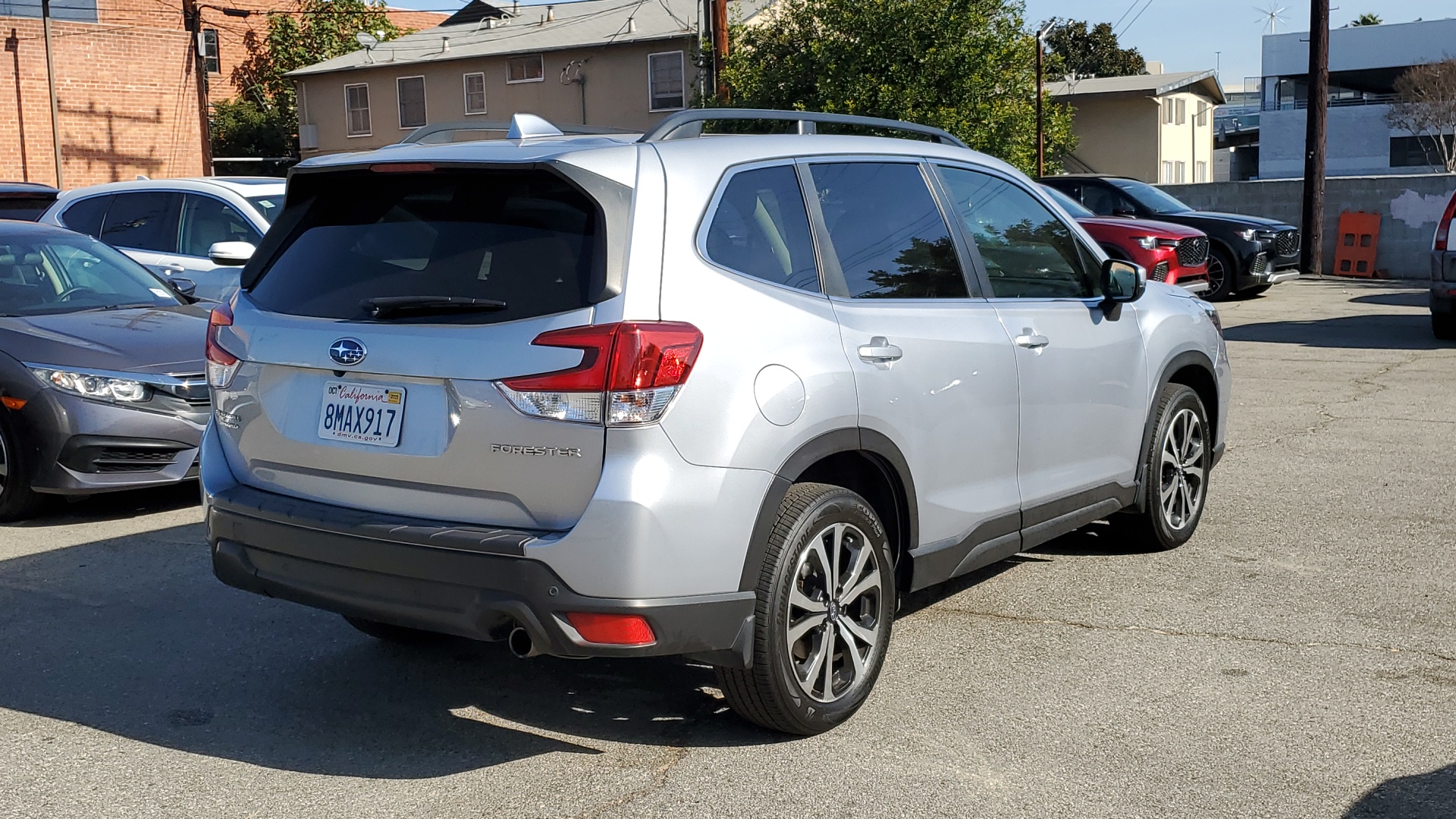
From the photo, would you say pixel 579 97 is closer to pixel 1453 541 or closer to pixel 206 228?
pixel 206 228

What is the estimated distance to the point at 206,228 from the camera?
38.1 ft

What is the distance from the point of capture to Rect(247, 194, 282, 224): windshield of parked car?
11.5 meters

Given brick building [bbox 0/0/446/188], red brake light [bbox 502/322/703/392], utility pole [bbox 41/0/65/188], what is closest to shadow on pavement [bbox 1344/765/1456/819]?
red brake light [bbox 502/322/703/392]

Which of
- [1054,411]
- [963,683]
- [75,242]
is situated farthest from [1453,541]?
[75,242]

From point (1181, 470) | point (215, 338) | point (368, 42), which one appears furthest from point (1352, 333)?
point (368, 42)

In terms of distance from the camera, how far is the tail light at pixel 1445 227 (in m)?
13.0

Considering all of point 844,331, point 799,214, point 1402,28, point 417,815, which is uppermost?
point 1402,28

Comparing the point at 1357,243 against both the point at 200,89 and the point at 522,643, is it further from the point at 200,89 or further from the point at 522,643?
the point at 200,89

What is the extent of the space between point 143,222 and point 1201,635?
9.62m

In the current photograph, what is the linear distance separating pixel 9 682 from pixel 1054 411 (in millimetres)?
3823

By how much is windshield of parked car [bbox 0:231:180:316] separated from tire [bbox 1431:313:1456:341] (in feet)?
38.2

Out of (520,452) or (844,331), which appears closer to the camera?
(520,452)

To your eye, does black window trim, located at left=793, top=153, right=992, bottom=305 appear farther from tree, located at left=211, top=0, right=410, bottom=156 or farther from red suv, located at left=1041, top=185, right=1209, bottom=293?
→ tree, located at left=211, top=0, right=410, bottom=156

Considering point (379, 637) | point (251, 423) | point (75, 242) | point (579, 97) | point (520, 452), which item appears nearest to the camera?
point (520, 452)
